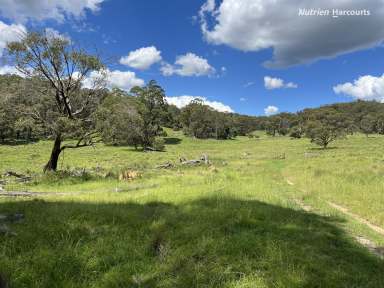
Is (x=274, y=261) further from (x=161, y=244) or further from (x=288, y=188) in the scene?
(x=288, y=188)

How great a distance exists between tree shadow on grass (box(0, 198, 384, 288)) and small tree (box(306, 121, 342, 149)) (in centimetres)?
6330

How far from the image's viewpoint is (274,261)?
7039mm

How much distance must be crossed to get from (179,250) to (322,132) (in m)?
68.5

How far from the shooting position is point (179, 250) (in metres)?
7.54

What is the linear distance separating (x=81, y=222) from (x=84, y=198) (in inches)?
171

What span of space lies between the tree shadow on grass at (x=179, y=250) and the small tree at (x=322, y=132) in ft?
208

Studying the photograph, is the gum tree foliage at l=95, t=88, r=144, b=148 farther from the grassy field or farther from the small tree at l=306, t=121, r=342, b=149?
the small tree at l=306, t=121, r=342, b=149

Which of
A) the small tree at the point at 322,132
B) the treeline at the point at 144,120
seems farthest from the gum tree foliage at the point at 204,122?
the small tree at the point at 322,132

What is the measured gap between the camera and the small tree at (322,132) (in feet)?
228

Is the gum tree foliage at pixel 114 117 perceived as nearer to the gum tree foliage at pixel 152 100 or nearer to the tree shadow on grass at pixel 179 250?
the tree shadow on grass at pixel 179 250

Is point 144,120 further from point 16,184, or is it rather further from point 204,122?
point 16,184

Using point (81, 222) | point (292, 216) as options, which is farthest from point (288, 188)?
point (81, 222)

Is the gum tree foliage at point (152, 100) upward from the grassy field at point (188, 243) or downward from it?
upward

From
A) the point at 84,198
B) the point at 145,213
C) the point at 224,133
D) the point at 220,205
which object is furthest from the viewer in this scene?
the point at 224,133
